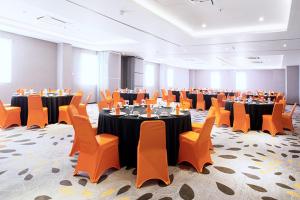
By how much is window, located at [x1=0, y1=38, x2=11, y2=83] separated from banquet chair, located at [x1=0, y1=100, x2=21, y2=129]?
3338 mm

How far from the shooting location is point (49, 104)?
22.9ft

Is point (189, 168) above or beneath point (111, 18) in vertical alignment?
beneath

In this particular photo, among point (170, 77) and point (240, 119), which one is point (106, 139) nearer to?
point (240, 119)

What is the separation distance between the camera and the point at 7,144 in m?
4.79

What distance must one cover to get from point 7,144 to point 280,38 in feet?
30.3

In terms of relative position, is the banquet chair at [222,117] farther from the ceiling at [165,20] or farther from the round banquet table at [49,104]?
the round banquet table at [49,104]

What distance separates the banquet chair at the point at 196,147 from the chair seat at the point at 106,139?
1.09 metres

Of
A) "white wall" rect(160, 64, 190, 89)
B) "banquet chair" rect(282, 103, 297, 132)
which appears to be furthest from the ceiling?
"white wall" rect(160, 64, 190, 89)

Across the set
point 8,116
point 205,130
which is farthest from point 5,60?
point 205,130

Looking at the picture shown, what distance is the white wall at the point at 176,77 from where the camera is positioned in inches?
820

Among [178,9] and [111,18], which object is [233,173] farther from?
[111,18]

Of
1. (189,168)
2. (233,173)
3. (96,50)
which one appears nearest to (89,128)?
(189,168)

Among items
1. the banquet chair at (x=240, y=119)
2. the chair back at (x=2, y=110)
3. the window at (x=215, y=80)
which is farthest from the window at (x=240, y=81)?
the chair back at (x=2, y=110)

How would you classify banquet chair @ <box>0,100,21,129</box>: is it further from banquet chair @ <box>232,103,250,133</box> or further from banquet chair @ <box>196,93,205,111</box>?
banquet chair @ <box>196,93,205,111</box>
